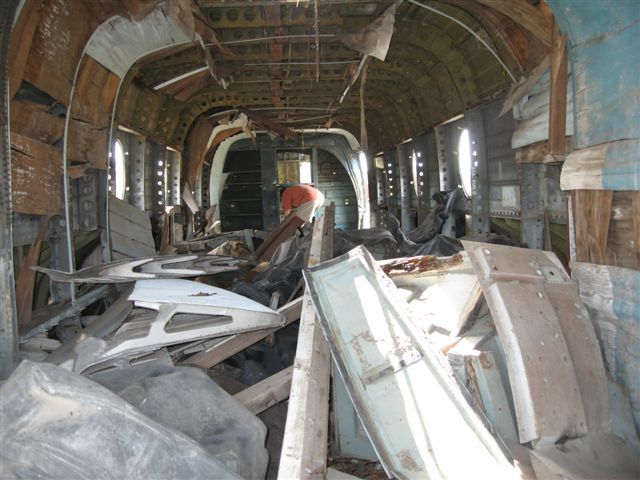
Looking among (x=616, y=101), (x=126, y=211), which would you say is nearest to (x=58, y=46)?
(x=126, y=211)

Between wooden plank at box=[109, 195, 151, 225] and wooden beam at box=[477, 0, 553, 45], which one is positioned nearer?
wooden beam at box=[477, 0, 553, 45]

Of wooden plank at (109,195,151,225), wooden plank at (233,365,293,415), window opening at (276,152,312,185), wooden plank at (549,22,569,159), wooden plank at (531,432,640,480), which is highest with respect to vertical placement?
window opening at (276,152,312,185)

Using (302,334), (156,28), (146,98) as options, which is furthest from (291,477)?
(146,98)

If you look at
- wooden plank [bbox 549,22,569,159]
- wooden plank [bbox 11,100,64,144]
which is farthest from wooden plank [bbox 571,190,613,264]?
wooden plank [bbox 11,100,64,144]

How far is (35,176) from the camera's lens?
365cm

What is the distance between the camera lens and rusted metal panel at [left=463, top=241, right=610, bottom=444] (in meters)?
2.32

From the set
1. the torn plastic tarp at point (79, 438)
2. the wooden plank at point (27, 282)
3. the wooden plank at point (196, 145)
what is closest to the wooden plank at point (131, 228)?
the wooden plank at point (27, 282)

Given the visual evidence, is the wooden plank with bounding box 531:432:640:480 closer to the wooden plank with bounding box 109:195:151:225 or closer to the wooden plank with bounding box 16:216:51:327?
the wooden plank with bounding box 16:216:51:327

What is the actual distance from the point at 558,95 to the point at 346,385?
8.22 ft

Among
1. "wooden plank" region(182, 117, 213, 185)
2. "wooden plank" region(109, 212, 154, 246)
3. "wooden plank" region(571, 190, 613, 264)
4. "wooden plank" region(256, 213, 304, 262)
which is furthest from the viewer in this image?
"wooden plank" region(182, 117, 213, 185)

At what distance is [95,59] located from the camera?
4590 millimetres

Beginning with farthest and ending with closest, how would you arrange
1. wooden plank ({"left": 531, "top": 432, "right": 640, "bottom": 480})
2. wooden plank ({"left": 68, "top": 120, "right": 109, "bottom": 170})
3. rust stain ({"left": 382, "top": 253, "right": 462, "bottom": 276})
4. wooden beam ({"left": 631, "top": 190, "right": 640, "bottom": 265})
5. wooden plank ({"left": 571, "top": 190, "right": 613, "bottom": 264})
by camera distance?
1. wooden plank ({"left": 68, "top": 120, "right": 109, "bottom": 170})
2. rust stain ({"left": 382, "top": 253, "right": 462, "bottom": 276})
3. wooden plank ({"left": 571, "top": 190, "right": 613, "bottom": 264})
4. wooden beam ({"left": 631, "top": 190, "right": 640, "bottom": 265})
5. wooden plank ({"left": 531, "top": 432, "right": 640, "bottom": 480})

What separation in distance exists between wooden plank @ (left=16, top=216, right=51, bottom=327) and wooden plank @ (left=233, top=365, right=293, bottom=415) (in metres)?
1.93

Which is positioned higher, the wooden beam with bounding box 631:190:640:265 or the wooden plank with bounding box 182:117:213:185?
the wooden plank with bounding box 182:117:213:185
